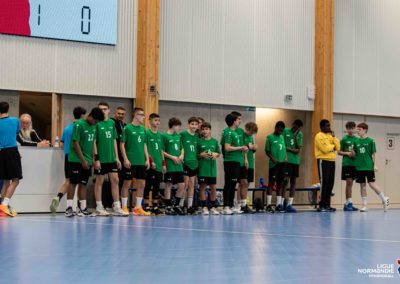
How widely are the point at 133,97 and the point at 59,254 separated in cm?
1023

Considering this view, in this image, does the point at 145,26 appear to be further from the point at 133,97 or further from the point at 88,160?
the point at 88,160

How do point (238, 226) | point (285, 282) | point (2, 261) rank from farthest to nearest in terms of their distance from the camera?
point (238, 226)
point (2, 261)
point (285, 282)

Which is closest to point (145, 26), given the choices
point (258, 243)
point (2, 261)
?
point (258, 243)

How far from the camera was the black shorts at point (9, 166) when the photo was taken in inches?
433

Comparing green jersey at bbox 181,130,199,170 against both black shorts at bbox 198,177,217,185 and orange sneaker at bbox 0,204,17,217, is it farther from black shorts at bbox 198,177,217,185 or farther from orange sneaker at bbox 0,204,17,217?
orange sneaker at bbox 0,204,17,217

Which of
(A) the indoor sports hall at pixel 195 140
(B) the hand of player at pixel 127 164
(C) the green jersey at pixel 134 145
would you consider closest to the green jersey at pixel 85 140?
(A) the indoor sports hall at pixel 195 140

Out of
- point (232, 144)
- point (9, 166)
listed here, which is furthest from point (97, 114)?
point (232, 144)

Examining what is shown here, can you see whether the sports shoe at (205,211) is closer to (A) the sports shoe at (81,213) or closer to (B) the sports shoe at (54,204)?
(A) the sports shoe at (81,213)

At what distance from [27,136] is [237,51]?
21.8ft

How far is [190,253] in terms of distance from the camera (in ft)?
19.2

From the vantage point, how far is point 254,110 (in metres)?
17.7

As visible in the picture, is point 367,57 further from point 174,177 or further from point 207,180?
point 174,177

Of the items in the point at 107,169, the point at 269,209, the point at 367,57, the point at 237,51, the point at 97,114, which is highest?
the point at 367,57

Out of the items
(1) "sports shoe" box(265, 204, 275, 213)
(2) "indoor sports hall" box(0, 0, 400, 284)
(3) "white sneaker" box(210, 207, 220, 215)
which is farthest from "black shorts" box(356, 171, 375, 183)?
(3) "white sneaker" box(210, 207, 220, 215)
